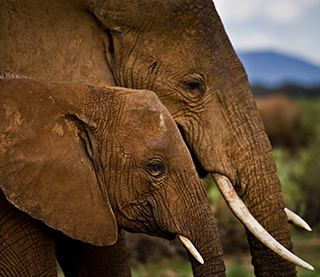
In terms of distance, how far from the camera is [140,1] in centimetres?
335

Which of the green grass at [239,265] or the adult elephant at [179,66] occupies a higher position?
the adult elephant at [179,66]

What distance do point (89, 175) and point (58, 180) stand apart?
138 millimetres

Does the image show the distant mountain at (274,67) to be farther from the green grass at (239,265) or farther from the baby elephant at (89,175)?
the baby elephant at (89,175)

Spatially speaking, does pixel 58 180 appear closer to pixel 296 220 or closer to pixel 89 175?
pixel 89 175

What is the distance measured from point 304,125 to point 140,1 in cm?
1317

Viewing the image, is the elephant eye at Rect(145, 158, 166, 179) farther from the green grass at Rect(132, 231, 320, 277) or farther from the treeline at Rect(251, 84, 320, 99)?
the treeline at Rect(251, 84, 320, 99)

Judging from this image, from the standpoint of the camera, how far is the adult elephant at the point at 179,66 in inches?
132

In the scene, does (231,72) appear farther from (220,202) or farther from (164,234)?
(220,202)

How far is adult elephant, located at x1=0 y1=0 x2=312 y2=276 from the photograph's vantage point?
3.35 m

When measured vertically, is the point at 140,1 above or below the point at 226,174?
above

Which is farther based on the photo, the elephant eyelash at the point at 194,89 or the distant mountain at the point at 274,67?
the distant mountain at the point at 274,67

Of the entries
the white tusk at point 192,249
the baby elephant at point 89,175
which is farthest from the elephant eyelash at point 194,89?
the white tusk at point 192,249

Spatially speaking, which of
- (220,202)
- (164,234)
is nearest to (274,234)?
(164,234)

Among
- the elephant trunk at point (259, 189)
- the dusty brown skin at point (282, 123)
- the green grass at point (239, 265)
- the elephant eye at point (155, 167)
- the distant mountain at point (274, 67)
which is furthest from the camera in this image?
the distant mountain at point (274, 67)
